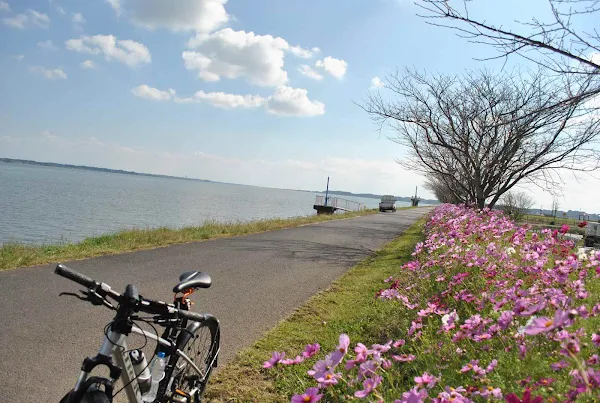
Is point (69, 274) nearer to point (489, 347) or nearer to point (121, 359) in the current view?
point (121, 359)

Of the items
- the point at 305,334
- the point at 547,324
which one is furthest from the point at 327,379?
the point at 305,334

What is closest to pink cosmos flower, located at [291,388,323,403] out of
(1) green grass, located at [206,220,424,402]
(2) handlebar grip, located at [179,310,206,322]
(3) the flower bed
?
(3) the flower bed

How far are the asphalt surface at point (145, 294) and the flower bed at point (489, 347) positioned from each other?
1692 millimetres

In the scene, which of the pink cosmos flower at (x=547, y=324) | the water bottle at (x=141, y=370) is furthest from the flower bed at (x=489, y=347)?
the water bottle at (x=141, y=370)

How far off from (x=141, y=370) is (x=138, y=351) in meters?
0.10

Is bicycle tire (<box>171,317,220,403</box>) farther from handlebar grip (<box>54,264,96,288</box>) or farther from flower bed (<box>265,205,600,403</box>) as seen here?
handlebar grip (<box>54,264,96,288</box>)

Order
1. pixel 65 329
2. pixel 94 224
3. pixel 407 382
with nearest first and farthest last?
1. pixel 407 382
2. pixel 65 329
3. pixel 94 224

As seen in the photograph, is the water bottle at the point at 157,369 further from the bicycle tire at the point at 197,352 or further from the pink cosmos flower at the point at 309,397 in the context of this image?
the pink cosmos flower at the point at 309,397

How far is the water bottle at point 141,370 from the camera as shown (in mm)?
2045

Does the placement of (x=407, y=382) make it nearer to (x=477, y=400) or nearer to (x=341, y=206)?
(x=477, y=400)

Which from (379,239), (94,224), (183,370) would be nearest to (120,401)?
(183,370)

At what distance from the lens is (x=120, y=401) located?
2951mm

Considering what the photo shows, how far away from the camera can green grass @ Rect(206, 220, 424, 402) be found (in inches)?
127

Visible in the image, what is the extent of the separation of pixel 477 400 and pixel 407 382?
0.89m
